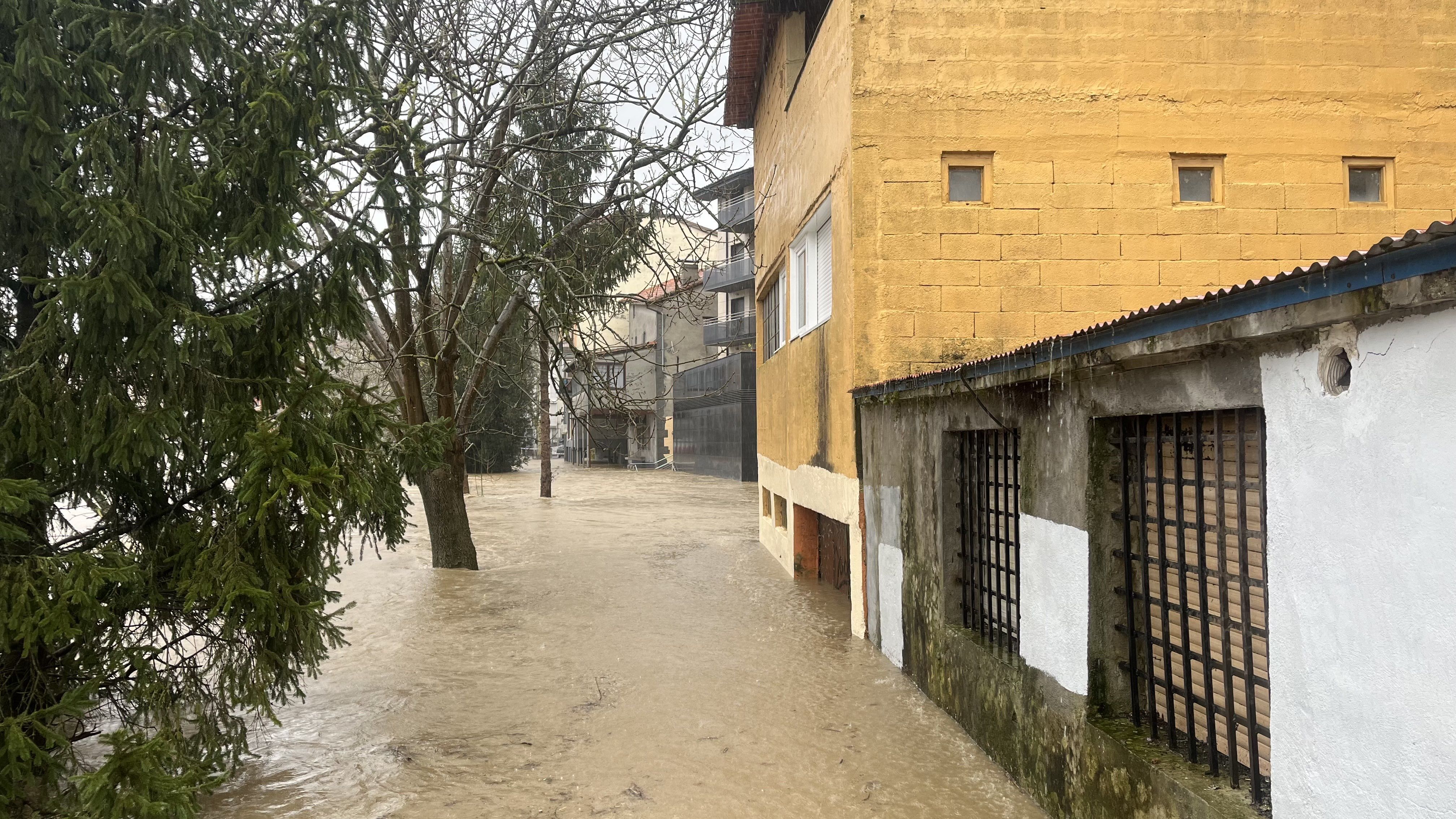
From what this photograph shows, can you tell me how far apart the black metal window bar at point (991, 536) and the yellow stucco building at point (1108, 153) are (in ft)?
7.72

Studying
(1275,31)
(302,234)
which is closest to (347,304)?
(302,234)

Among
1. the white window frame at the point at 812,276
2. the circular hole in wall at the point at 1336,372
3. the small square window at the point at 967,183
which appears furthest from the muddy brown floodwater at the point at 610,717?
the small square window at the point at 967,183

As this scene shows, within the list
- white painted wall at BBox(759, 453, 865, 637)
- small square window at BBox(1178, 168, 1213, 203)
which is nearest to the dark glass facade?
white painted wall at BBox(759, 453, 865, 637)

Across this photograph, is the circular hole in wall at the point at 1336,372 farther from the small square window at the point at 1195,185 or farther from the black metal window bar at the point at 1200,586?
the small square window at the point at 1195,185

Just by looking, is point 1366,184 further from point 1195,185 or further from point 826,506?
point 826,506

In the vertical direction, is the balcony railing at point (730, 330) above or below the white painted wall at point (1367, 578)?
above

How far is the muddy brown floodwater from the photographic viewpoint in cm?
573

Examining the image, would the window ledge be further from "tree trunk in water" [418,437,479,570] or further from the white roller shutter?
"tree trunk in water" [418,437,479,570]

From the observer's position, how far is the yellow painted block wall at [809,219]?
975cm

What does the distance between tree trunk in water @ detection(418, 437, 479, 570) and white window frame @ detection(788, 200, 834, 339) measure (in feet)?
16.8

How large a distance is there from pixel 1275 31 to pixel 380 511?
892cm

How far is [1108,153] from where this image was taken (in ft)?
30.7

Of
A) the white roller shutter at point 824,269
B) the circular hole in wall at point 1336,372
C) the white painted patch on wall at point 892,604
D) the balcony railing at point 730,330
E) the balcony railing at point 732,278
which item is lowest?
the white painted patch on wall at point 892,604

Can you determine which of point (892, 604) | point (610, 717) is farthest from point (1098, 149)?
point (610, 717)
